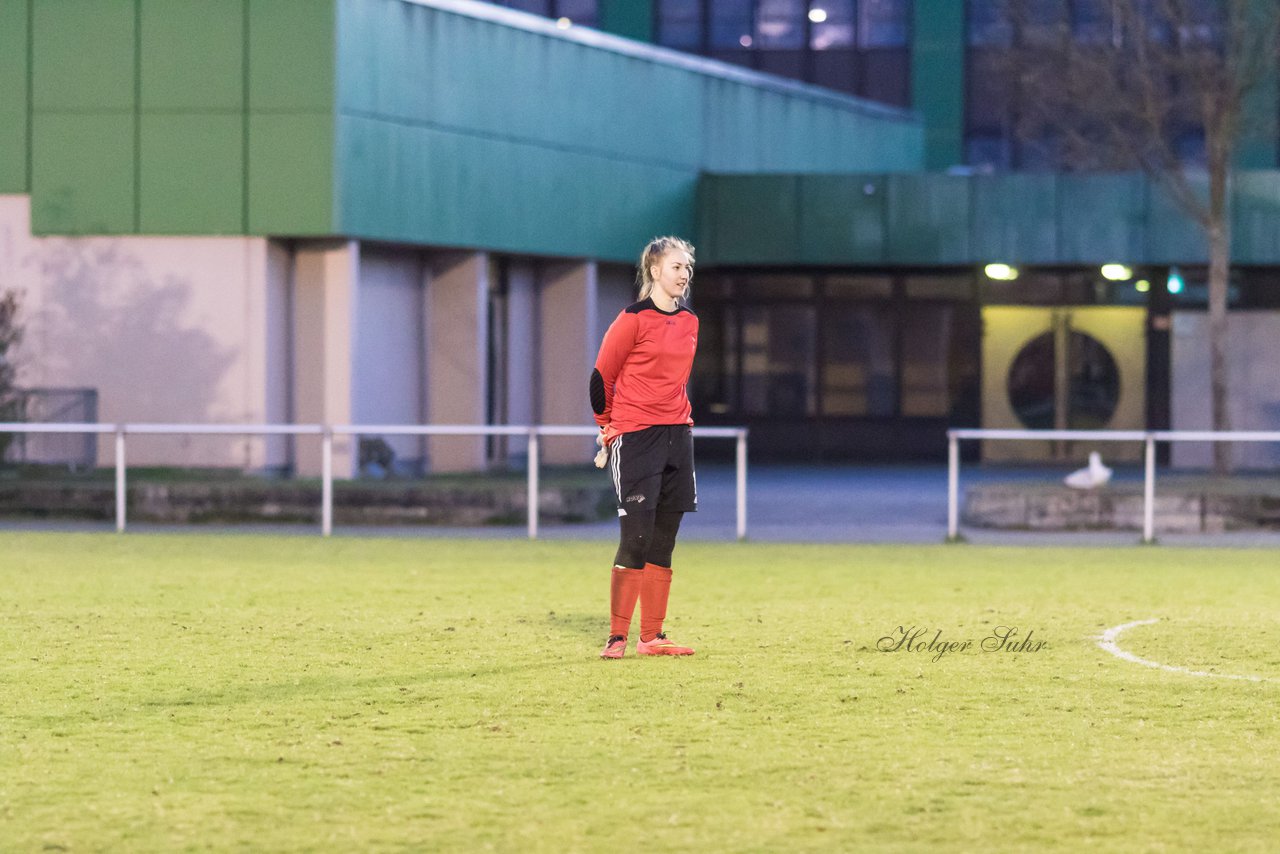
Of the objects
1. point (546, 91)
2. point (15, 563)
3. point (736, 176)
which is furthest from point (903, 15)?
point (15, 563)

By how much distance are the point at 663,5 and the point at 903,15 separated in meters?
4.26

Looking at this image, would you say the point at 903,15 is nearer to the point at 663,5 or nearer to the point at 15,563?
the point at 663,5

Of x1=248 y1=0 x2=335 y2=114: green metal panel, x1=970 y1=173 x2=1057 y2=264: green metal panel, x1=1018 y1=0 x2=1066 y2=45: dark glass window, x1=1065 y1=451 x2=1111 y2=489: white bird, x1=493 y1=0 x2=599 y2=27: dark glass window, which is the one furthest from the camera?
x1=493 y1=0 x2=599 y2=27: dark glass window

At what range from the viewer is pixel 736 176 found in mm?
33125

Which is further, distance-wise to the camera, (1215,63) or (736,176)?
(736,176)

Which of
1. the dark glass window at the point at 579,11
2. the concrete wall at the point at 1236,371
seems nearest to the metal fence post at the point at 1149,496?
the concrete wall at the point at 1236,371

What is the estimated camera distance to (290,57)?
81.7 ft

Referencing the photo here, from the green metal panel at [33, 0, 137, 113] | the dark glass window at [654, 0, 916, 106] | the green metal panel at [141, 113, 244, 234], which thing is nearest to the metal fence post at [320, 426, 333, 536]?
the green metal panel at [141, 113, 244, 234]

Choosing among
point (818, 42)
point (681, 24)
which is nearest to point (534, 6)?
point (681, 24)

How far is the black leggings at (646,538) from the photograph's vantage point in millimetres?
10898

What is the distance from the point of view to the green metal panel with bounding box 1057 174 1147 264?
32562 millimetres

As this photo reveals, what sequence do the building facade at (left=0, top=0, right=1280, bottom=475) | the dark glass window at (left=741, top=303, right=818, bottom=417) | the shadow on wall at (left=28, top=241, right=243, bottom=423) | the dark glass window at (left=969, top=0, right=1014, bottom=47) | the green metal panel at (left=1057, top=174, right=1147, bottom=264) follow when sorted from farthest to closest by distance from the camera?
1. the dark glass window at (left=969, top=0, right=1014, bottom=47)
2. the dark glass window at (left=741, top=303, right=818, bottom=417)
3. the green metal panel at (left=1057, top=174, right=1147, bottom=264)
4. the shadow on wall at (left=28, top=241, right=243, bottom=423)
5. the building facade at (left=0, top=0, right=1280, bottom=475)

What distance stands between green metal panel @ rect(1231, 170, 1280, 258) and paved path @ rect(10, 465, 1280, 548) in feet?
13.0

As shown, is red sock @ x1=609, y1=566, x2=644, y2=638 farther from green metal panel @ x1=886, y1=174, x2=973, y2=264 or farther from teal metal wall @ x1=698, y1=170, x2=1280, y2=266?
green metal panel @ x1=886, y1=174, x2=973, y2=264
